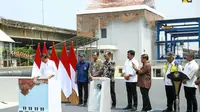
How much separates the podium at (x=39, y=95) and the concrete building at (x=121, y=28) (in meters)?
38.4

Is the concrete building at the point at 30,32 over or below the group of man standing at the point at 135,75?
over

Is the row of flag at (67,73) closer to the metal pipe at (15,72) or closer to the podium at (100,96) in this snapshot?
the podium at (100,96)

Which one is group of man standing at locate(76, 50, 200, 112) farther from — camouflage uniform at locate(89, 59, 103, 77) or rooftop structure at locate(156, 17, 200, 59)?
rooftop structure at locate(156, 17, 200, 59)

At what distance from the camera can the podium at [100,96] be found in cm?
720

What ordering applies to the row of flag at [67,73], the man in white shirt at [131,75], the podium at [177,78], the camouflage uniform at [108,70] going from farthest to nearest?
1. the row of flag at [67,73]
2. the camouflage uniform at [108,70]
3. the man in white shirt at [131,75]
4. the podium at [177,78]

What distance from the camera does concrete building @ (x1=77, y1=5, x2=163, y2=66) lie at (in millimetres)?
45625

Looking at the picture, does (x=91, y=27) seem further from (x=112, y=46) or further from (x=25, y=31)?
(x=25, y=31)

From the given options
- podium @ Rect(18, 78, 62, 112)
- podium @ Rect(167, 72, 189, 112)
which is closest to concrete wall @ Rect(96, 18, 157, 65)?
podium @ Rect(167, 72, 189, 112)

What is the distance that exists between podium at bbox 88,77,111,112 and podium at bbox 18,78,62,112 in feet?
3.80

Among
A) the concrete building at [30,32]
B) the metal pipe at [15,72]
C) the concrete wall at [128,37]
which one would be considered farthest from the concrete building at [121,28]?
the metal pipe at [15,72]

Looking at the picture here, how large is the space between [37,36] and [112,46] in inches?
414

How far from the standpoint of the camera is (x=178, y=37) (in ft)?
162

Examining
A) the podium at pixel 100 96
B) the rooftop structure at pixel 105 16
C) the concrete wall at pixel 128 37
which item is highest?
the rooftop structure at pixel 105 16

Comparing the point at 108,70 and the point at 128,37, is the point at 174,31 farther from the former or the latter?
the point at 108,70
